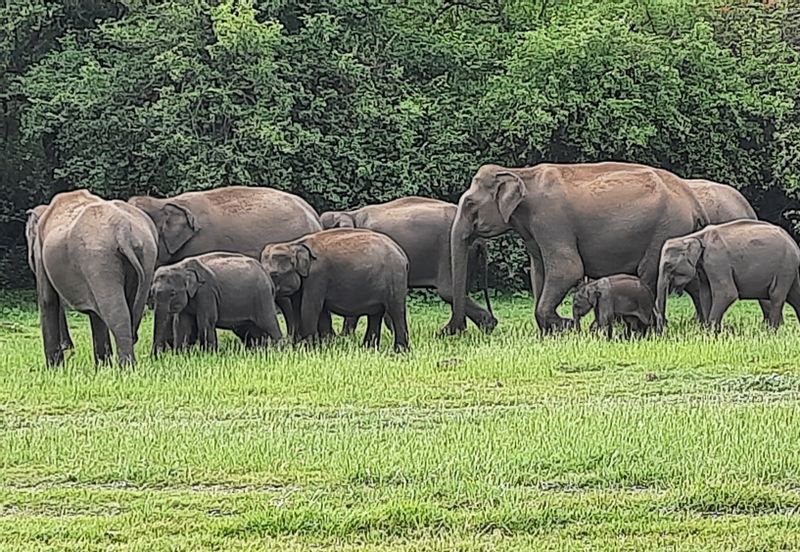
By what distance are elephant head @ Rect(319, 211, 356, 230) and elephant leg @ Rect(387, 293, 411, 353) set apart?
3.52m

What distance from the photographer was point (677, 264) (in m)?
16.6

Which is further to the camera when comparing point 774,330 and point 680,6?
point 680,6

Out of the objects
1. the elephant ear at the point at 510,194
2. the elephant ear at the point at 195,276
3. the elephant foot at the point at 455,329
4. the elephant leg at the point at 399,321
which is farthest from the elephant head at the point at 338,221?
the elephant ear at the point at 195,276

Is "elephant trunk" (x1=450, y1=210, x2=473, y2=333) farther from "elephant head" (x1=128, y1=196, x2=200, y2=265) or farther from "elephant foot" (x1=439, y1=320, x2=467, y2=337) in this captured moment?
"elephant head" (x1=128, y1=196, x2=200, y2=265)

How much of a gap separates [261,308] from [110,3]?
14.9m

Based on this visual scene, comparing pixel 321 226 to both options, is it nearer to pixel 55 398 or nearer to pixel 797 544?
pixel 55 398

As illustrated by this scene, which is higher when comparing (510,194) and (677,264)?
(510,194)

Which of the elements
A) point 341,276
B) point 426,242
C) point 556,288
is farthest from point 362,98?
point 341,276

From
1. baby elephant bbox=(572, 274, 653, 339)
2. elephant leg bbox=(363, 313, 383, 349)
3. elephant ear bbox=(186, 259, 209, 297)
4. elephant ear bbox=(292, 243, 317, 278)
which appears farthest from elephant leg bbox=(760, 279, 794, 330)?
elephant ear bbox=(186, 259, 209, 297)

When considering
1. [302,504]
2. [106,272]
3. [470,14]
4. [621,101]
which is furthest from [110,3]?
[302,504]

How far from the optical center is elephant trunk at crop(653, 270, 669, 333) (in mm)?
16438

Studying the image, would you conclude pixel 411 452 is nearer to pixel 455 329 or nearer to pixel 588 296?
pixel 588 296

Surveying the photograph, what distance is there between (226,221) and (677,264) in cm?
586

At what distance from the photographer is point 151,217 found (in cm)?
1755
